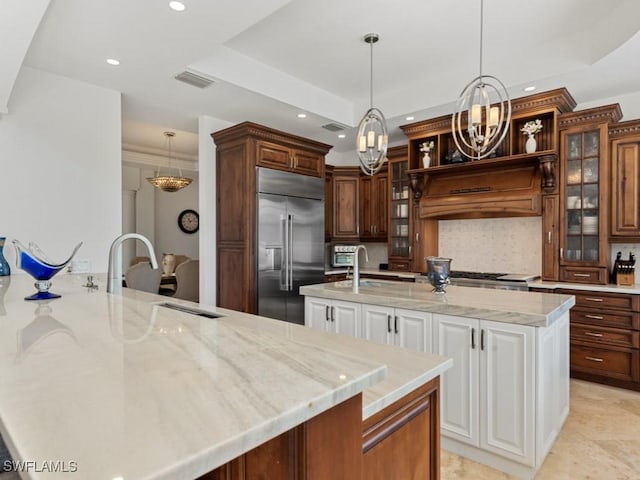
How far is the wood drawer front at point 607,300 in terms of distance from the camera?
3.30 metres

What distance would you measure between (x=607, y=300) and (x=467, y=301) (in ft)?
6.52

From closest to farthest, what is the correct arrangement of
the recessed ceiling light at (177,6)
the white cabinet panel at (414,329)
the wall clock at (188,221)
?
the recessed ceiling light at (177,6) → the white cabinet panel at (414,329) → the wall clock at (188,221)

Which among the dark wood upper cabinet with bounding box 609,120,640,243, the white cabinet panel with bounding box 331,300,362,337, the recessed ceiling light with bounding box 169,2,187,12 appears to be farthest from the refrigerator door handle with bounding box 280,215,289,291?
the dark wood upper cabinet with bounding box 609,120,640,243

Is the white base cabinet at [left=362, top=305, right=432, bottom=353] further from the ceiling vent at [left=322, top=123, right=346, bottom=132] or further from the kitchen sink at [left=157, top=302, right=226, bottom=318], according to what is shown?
the ceiling vent at [left=322, top=123, right=346, bottom=132]

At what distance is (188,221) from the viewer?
8.26 m

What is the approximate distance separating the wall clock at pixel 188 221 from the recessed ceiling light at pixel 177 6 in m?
6.29

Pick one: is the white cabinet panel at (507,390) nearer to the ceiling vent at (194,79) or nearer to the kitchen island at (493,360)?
the kitchen island at (493,360)

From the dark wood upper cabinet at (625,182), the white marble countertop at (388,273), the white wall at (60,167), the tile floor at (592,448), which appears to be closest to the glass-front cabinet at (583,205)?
the dark wood upper cabinet at (625,182)

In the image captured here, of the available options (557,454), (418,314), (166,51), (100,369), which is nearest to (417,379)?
(100,369)

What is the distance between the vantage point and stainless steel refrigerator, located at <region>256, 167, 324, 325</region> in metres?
4.14

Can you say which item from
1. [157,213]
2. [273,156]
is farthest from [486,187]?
[157,213]

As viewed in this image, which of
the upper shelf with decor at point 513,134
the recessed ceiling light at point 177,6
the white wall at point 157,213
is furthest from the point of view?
the white wall at point 157,213

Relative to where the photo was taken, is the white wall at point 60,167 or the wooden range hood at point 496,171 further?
the wooden range hood at point 496,171

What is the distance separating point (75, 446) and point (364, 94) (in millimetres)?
4702
